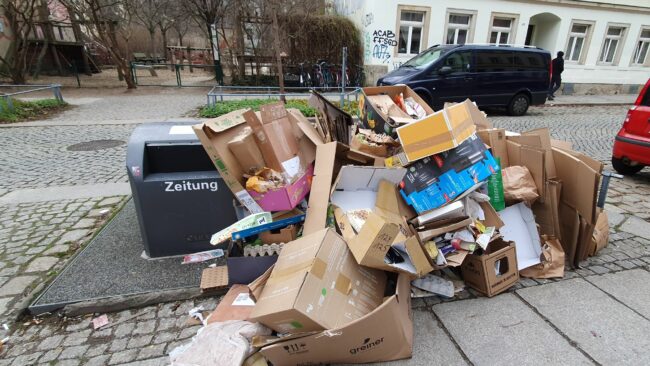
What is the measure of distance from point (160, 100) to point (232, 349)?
472 inches

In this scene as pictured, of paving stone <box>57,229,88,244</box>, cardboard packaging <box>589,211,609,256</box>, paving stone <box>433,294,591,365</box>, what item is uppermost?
cardboard packaging <box>589,211,609,256</box>

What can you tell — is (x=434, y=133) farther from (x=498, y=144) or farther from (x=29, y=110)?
(x=29, y=110)

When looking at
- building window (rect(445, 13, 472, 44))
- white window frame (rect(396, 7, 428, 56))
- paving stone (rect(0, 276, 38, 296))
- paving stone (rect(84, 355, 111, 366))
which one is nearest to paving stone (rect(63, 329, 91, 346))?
paving stone (rect(84, 355, 111, 366))

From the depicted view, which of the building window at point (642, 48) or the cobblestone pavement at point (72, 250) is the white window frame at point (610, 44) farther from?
the cobblestone pavement at point (72, 250)

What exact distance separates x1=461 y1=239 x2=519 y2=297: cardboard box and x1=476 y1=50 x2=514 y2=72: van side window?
8.10m

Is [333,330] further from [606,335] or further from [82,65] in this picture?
[82,65]

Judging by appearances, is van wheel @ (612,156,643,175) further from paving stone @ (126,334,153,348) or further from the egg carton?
paving stone @ (126,334,153,348)

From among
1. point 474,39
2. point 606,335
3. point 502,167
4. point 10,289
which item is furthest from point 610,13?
point 10,289

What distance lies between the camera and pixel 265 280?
2213 mm

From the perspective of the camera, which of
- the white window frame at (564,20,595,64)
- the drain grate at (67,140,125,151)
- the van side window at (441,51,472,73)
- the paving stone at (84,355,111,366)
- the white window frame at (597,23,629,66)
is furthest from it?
the white window frame at (597,23,629,66)

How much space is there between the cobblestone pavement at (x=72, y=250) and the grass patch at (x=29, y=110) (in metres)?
3.45

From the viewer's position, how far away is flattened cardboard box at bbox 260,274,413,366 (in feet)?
5.79

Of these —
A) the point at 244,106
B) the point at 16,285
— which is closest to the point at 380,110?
the point at 16,285

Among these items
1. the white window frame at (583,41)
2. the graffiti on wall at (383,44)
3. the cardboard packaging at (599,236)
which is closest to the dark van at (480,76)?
the graffiti on wall at (383,44)
